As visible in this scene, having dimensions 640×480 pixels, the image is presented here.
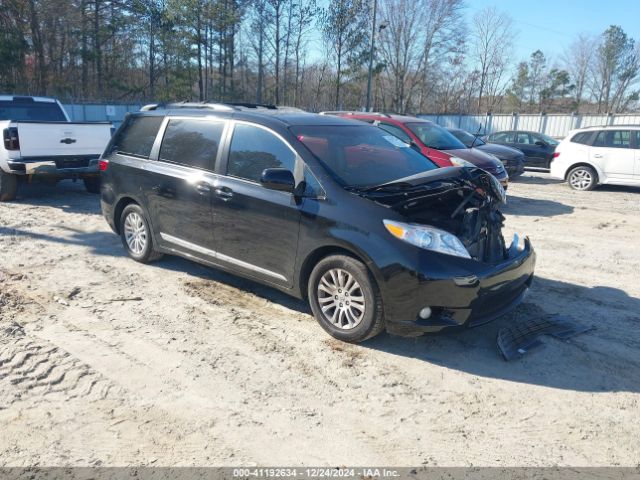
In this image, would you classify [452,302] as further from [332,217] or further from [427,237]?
[332,217]

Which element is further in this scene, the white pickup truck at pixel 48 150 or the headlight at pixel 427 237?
the white pickup truck at pixel 48 150

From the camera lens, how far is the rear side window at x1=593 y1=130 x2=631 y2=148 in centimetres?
1184

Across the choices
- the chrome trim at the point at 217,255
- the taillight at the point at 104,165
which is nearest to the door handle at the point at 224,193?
the chrome trim at the point at 217,255

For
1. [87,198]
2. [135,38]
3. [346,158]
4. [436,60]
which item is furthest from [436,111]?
[346,158]

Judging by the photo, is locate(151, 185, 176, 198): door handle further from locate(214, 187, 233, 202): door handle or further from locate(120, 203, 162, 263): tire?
locate(214, 187, 233, 202): door handle

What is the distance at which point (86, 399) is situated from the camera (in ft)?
10.6

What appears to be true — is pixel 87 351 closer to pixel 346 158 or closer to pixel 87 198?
pixel 346 158

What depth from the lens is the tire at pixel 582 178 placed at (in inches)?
490

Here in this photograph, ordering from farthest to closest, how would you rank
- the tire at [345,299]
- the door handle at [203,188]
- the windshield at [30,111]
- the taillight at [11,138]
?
the windshield at [30,111] < the taillight at [11,138] < the door handle at [203,188] < the tire at [345,299]

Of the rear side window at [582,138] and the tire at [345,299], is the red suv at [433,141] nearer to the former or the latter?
the rear side window at [582,138]

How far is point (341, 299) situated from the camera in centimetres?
400

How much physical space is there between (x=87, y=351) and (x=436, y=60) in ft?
155

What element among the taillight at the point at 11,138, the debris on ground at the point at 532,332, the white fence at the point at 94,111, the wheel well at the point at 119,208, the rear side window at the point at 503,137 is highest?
the white fence at the point at 94,111

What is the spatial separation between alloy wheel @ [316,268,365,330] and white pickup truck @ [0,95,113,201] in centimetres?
678
